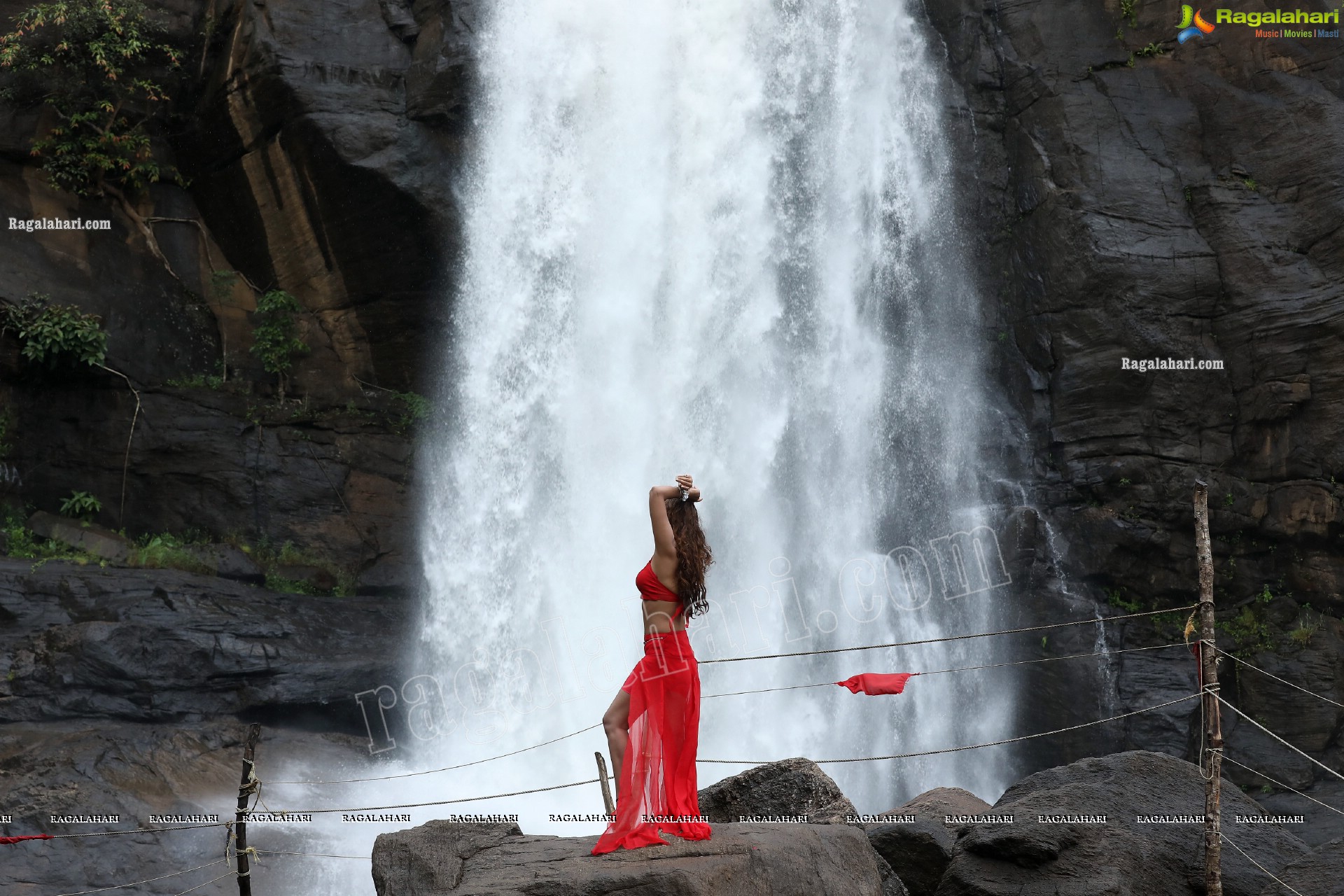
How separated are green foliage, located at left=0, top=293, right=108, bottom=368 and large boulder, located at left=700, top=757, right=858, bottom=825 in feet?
31.4

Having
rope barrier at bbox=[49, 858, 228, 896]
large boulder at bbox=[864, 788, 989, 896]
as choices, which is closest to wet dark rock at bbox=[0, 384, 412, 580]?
rope barrier at bbox=[49, 858, 228, 896]

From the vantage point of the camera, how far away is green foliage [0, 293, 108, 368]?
12094 mm

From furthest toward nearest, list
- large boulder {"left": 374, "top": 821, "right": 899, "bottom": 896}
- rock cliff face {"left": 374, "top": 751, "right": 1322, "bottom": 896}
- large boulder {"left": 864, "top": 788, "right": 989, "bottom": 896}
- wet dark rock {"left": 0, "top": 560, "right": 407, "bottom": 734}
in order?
wet dark rock {"left": 0, "top": 560, "right": 407, "bottom": 734} < large boulder {"left": 864, "top": 788, "right": 989, "bottom": 896} < rock cliff face {"left": 374, "top": 751, "right": 1322, "bottom": 896} < large boulder {"left": 374, "top": 821, "right": 899, "bottom": 896}

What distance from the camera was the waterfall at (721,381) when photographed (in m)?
12.5

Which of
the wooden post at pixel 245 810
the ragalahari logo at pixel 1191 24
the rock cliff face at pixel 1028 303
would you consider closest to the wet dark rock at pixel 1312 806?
the rock cliff face at pixel 1028 303

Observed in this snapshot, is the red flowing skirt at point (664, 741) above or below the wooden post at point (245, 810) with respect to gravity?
above

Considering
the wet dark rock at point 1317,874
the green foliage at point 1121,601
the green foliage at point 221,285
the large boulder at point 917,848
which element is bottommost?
the large boulder at point 917,848

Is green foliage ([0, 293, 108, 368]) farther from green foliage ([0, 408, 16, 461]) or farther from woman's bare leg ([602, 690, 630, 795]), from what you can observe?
woman's bare leg ([602, 690, 630, 795])

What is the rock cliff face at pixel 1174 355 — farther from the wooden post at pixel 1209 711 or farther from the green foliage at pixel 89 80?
→ the green foliage at pixel 89 80

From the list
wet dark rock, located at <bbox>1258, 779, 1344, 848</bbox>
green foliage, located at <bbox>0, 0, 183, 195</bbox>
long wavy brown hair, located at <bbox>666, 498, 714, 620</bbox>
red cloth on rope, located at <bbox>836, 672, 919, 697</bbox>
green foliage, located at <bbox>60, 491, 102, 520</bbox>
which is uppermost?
green foliage, located at <bbox>0, 0, 183, 195</bbox>

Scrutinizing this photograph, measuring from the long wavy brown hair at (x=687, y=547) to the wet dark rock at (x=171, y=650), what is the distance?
26.5 feet

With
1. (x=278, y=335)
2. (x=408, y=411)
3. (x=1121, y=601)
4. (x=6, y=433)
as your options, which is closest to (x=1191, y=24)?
(x=1121, y=601)

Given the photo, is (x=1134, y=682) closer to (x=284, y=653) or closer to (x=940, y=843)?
(x=940, y=843)

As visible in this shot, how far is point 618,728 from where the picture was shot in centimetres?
474
